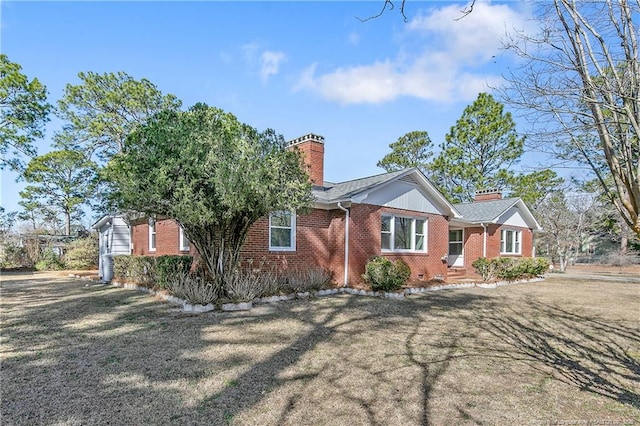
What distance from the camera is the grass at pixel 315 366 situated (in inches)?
145

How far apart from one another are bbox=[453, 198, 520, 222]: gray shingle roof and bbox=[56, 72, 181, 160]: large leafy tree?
73.8 ft

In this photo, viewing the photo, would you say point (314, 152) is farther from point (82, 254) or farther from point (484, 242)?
point (82, 254)

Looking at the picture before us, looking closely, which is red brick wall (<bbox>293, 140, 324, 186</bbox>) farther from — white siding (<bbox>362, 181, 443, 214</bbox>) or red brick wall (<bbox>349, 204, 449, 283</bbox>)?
red brick wall (<bbox>349, 204, 449, 283</bbox>)

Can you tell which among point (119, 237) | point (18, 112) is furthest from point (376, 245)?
point (18, 112)

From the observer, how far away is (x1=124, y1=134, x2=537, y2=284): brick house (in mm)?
11734

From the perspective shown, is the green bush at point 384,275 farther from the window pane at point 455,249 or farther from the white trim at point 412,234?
the window pane at point 455,249

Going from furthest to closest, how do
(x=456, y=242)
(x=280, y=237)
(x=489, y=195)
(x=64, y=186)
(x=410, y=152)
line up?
(x=410, y=152) → (x=64, y=186) → (x=489, y=195) → (x=456, y=242) → (x=280, y=237)

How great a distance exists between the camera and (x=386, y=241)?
13805 mm

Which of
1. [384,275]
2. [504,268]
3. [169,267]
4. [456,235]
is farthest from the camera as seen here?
[456,235]

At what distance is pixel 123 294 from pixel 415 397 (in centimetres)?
1041

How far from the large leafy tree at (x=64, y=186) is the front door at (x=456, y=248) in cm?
2623

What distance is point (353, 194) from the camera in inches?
493

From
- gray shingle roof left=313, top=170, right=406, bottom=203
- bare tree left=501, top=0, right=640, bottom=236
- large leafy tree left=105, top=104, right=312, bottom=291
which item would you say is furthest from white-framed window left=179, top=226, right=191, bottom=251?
bare tree left=501, top=0, right=640, bottom=236

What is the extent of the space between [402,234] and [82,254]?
20.0m
